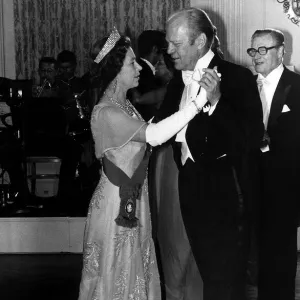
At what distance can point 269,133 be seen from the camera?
4.05 metres

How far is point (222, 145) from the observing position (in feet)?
10.2

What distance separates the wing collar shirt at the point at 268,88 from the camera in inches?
161

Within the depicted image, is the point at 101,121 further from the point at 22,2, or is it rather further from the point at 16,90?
the point at 22,2

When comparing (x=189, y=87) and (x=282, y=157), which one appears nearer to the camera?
(x=189, y=87)

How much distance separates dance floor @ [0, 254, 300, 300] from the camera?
475cm

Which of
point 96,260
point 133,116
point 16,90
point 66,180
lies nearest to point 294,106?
point 133,116

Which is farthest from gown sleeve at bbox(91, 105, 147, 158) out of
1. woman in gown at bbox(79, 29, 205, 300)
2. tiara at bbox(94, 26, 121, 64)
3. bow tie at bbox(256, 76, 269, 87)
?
bow tie at bbox(256, 76, 269, 87)

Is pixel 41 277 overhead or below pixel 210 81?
below

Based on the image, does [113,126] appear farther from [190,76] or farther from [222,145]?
[222,145]

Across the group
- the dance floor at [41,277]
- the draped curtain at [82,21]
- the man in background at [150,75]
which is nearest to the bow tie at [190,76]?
the man in background at [150,75]

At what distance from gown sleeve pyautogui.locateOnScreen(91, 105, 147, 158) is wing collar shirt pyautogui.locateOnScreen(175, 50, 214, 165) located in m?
0.18

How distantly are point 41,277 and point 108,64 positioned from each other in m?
2.29

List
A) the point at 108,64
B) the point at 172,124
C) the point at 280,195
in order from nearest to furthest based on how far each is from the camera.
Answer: the point at 172,124, the point at 108,64, the point at 280,195

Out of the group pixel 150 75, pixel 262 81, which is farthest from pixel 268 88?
pixel 150 75
